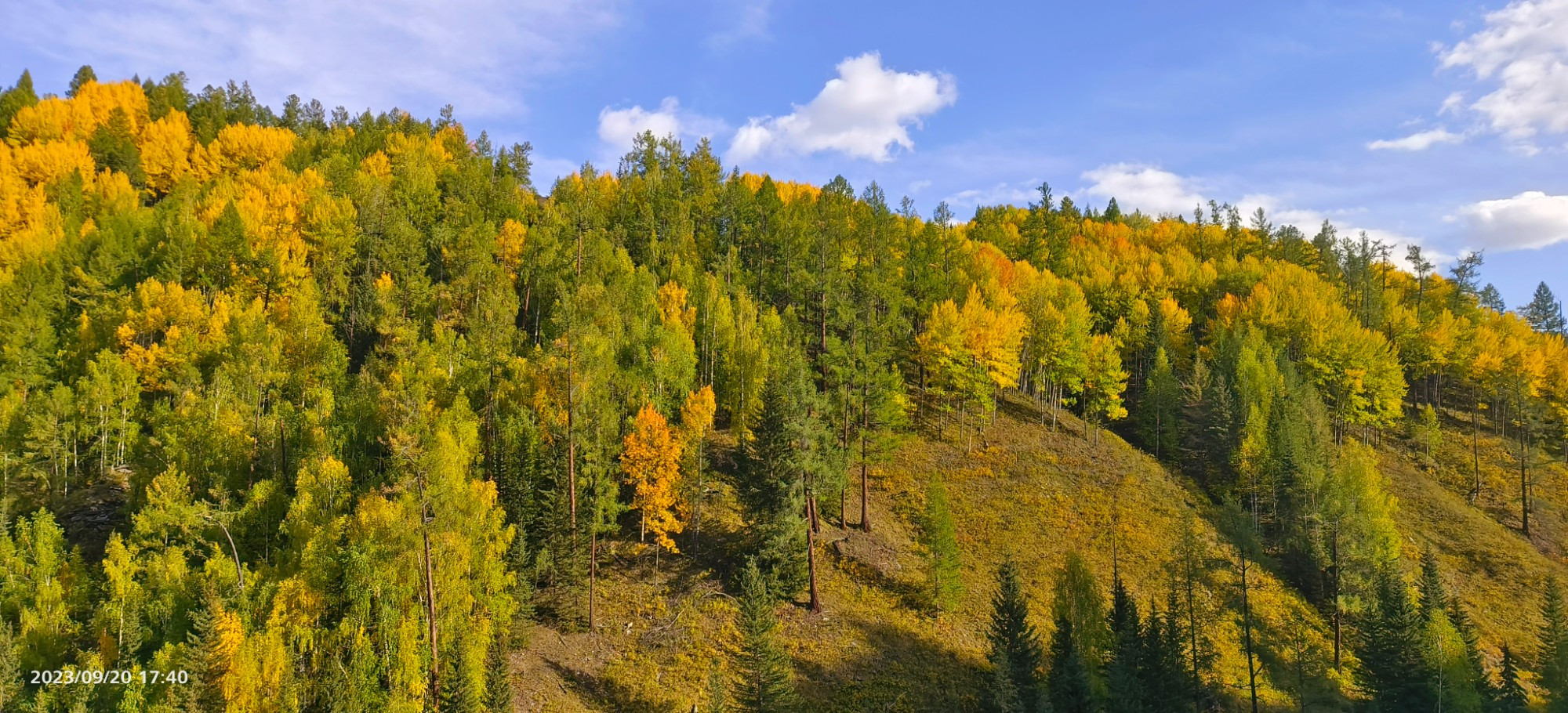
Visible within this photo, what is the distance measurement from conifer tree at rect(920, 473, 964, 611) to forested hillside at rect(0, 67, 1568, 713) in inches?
8.9

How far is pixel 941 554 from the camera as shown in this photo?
116 ft

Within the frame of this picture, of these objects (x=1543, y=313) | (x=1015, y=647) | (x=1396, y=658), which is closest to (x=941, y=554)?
(x=1015, y=647)

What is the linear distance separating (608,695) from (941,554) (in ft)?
60.0

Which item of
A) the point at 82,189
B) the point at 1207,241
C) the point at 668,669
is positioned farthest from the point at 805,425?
the point at 1207,241

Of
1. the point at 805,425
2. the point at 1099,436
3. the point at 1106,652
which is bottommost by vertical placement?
the point at 1106,652

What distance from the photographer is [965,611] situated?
36.1 metres

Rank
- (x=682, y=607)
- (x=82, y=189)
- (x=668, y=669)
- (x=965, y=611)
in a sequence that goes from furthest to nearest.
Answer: (x=82, y=189)
(x=965, y=611)
(x=682, y=607)
(x=668, y=669)

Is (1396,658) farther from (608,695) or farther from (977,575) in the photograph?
(608,695)

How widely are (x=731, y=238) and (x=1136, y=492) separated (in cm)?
4617

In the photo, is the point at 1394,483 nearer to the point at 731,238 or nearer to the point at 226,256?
the point at 731,238

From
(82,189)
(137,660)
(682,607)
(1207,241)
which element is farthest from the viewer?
(1207,241)

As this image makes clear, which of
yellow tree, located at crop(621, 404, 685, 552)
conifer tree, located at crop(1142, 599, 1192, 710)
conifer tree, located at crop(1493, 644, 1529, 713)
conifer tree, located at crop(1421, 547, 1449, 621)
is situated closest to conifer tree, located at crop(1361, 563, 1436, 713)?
conifer tree, located at crop(1421, 547, 1449, 621)

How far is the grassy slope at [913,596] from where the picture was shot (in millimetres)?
28672

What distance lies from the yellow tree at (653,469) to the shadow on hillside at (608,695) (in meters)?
7.72
